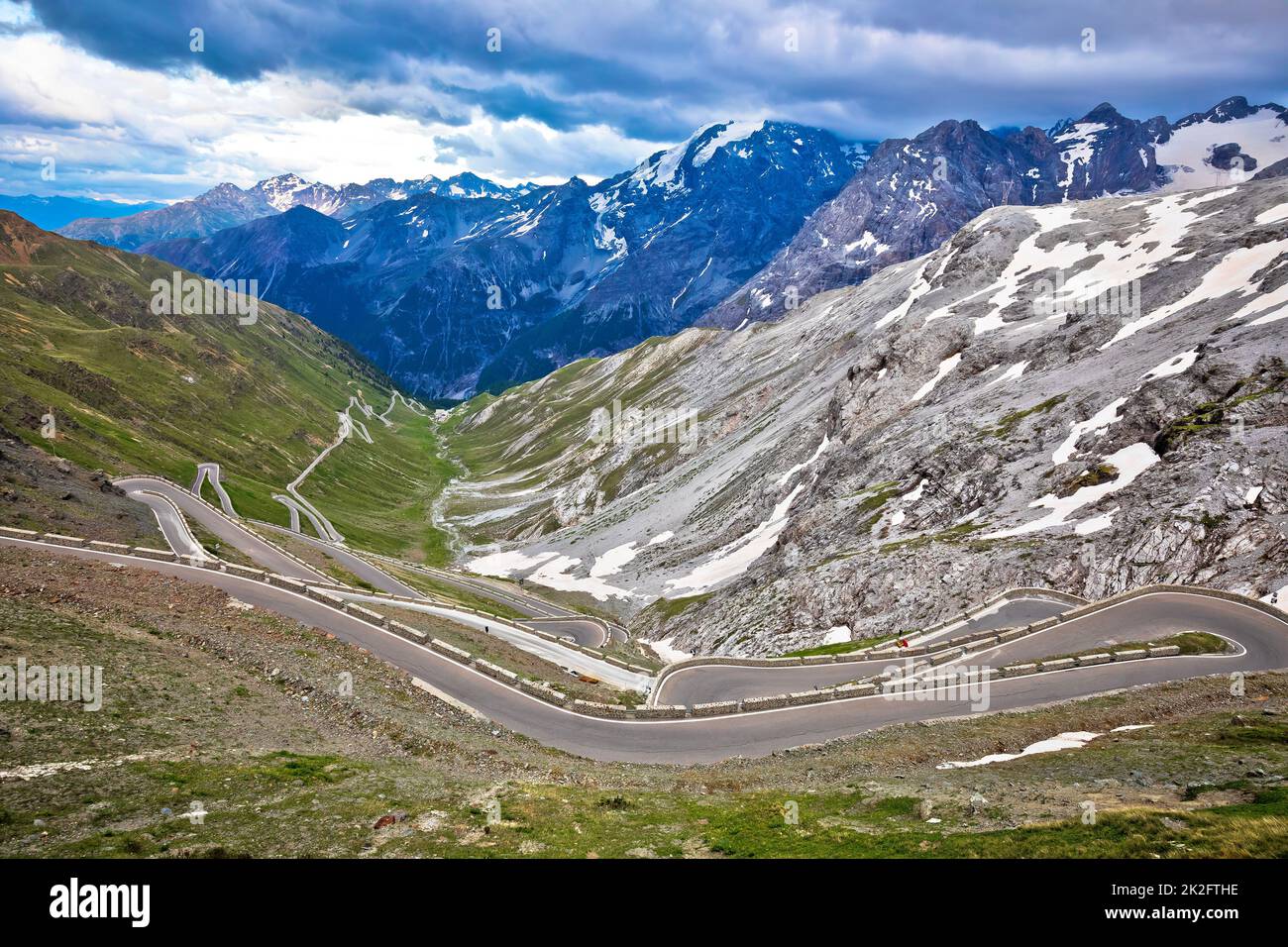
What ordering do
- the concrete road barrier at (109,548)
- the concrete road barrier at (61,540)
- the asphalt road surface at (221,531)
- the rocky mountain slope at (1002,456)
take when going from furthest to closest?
the asphalt road surface at (221,531), the rocky mountain slope at (1002,456), the concrete road barrier at (109,548), the concrete road barrier at (61,540)

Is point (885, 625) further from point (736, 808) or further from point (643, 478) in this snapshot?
point (643, 478)

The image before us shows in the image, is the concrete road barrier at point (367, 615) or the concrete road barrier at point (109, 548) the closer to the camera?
the concrete road barrier at point (367, 615)

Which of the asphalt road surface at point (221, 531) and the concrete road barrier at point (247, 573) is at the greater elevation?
the asphalt road surface at point (221, 531)

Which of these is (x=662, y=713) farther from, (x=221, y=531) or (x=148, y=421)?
(x=148, y=421)

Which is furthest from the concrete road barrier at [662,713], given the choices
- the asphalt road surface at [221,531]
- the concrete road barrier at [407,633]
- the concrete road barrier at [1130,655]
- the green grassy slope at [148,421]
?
the green grassy slope at [148,421]

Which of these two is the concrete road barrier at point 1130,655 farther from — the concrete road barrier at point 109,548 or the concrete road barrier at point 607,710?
the concrete road barrier at point 109,548

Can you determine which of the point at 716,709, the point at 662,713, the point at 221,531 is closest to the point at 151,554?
the point at 221,531
